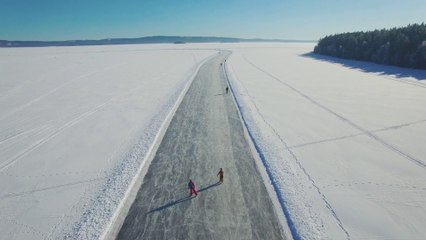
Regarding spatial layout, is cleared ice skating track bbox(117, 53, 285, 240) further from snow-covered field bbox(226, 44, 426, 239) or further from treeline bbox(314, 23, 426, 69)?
treeline bbox(314, 23, 426, 69)

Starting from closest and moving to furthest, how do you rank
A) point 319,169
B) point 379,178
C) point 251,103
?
point 379,178 → point 319,169 → point 251,103

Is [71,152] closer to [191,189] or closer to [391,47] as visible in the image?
[191,189]

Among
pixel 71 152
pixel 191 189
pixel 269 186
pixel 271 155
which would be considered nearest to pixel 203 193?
pixel 191 189

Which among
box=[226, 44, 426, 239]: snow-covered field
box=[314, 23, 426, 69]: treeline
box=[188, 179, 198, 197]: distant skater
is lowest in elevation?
box=[226, 44, 426, 239]: snow-covered field

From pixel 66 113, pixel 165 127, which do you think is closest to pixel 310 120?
pixel 165 127

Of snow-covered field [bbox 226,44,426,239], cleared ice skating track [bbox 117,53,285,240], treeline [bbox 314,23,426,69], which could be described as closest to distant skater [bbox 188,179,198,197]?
cleared ice skating track [bbox 117,53,285,240]

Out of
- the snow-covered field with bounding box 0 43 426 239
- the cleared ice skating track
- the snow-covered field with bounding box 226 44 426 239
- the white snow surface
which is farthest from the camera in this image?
the white snow surface

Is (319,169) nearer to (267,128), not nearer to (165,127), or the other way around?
(267,128)
